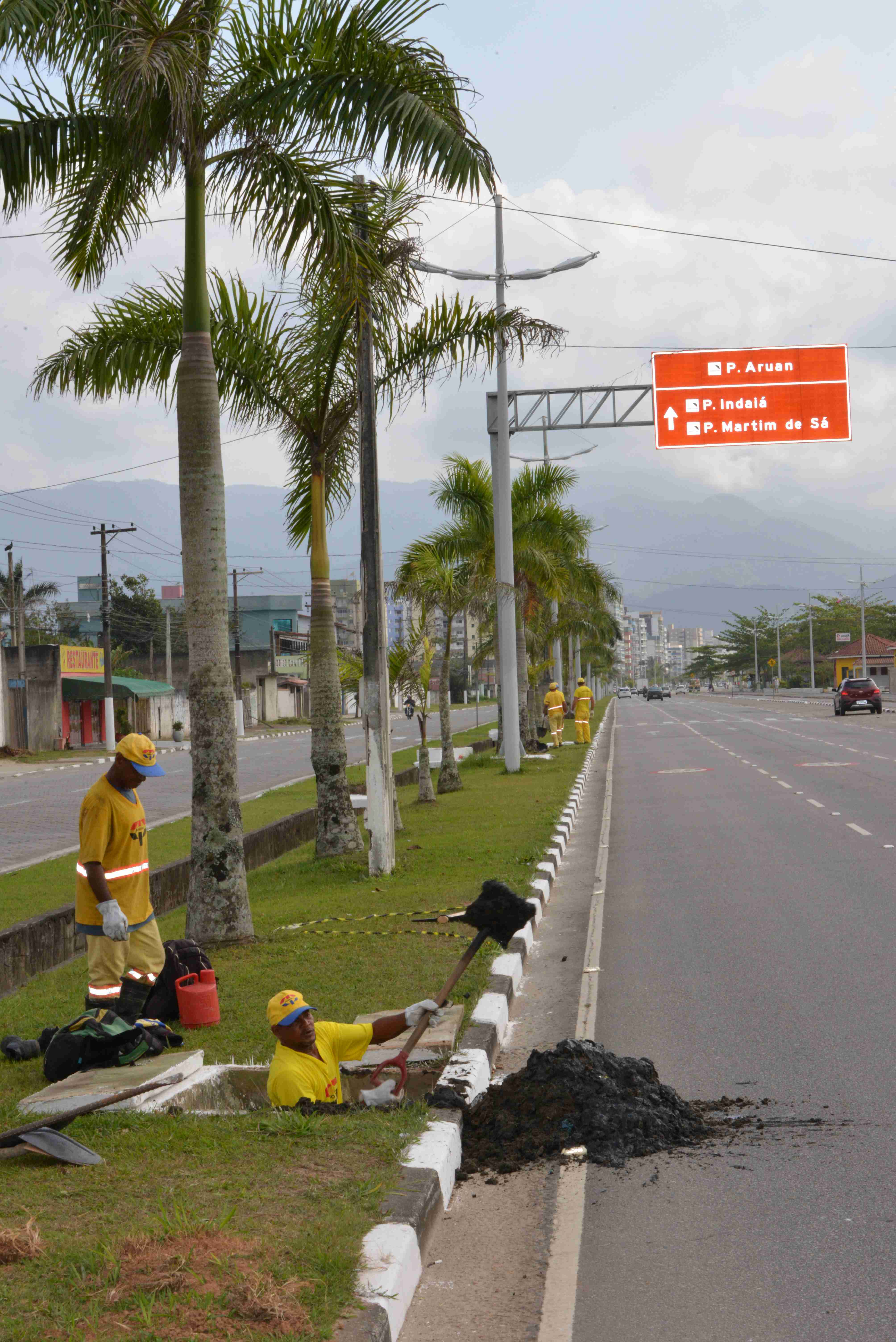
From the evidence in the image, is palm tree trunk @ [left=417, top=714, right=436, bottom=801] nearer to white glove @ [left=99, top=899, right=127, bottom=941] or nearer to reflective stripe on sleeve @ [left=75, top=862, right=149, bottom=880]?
reflective stripe on sleeve @ [left=75, top=862, right=149, bottom=880]

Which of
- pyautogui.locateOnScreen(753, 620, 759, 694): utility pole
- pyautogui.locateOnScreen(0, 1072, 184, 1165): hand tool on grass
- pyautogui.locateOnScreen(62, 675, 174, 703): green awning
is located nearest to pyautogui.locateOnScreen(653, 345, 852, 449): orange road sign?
pyautogui.locateOnScreen(0, 1072, 184, 1165): hand tool on grass

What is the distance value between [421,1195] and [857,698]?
51.5m

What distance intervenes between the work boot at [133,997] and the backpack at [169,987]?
0.05 m

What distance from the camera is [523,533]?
3216 centimetres

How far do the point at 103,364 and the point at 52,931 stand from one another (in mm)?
4925

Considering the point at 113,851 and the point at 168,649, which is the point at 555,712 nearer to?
the point at 168,649

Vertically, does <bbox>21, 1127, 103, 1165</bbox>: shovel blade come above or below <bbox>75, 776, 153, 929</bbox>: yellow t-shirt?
below

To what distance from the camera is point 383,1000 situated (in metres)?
7.02

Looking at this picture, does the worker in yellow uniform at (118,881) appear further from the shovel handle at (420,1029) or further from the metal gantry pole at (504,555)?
the metal gantry pole at (504,555)

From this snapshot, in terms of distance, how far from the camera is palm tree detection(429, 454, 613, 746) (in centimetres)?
2909

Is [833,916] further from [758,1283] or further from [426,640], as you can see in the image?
[426,640]

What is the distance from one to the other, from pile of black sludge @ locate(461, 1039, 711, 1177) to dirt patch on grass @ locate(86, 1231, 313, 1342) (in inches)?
59.8

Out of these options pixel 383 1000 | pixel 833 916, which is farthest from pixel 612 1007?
pixel 833 916

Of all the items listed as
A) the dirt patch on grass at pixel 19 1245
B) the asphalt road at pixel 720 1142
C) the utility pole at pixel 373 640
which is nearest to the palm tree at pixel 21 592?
the utility pole at pixel 373 640
